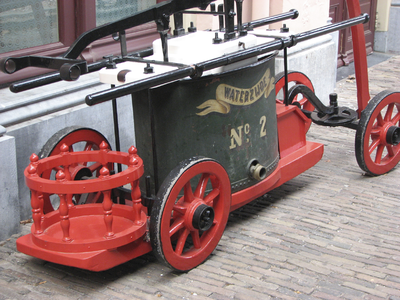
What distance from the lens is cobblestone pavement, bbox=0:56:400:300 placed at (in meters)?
2.96

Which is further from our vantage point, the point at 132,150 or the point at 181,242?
the point at 181,242

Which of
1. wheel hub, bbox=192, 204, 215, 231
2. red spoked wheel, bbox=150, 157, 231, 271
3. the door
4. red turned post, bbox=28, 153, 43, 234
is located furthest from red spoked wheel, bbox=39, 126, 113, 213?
the door

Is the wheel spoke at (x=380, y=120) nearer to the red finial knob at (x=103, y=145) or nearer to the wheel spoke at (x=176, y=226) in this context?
the wheel spoke at (x=176, y=226)

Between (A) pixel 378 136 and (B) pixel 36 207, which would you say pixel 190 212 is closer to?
(B) pixel 36 207

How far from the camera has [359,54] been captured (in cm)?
449

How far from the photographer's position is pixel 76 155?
10.6 feet

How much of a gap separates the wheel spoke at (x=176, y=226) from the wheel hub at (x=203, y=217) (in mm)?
76

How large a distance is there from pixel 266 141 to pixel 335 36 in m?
3.73

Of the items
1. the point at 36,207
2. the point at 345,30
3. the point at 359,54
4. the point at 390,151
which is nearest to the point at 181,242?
the point at 36,207

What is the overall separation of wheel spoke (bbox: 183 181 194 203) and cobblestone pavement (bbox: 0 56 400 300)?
1.35 feet

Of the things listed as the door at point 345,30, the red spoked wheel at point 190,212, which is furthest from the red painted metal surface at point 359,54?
the door at point 345,30

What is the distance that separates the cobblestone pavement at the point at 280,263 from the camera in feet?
9.72

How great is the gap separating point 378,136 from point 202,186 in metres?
1.89

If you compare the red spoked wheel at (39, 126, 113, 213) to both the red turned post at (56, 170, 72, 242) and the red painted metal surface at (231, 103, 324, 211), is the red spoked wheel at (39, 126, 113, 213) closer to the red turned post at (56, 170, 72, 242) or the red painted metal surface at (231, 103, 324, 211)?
the red turned post at (56, 170, 72, 242)
